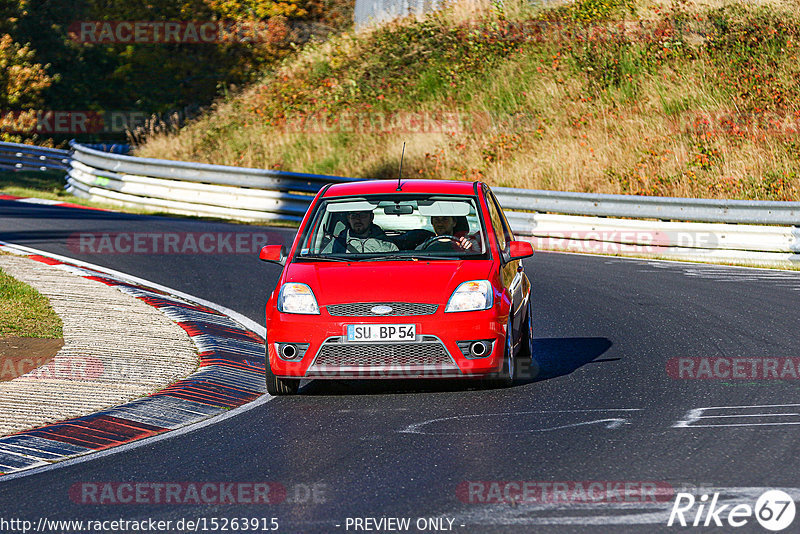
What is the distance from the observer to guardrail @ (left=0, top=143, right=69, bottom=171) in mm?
33500

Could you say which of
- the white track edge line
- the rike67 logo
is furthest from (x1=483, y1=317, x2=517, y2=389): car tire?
the white track edge line

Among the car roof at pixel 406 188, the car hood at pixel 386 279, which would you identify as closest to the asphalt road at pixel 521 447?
the car hood at pixel 386 279

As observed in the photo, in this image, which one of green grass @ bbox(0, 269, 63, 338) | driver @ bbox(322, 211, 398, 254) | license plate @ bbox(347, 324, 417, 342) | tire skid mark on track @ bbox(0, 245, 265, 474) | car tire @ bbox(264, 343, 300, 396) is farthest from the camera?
green grass @ bbox(0, 269, 63, 338)

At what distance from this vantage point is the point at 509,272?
945cm

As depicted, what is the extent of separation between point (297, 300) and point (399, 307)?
0.79 m

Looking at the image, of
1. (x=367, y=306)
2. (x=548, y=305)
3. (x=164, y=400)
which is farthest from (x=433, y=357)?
(x=548, y=305)

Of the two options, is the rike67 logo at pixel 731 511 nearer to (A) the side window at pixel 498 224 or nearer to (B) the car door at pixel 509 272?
(B) the car door at pixel 509 272

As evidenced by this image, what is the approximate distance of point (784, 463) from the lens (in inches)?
256

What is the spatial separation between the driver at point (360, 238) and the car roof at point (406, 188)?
24 cm

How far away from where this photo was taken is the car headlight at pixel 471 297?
8.52m

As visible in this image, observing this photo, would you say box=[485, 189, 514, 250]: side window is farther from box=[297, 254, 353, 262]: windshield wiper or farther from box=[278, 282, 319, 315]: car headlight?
box=[278, 282, 319, 315]: car headlight

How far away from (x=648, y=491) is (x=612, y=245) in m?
13.3

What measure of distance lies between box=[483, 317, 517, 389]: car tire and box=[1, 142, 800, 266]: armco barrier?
9.27 meters

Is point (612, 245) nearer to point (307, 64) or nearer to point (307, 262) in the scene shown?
point (307, 262)
